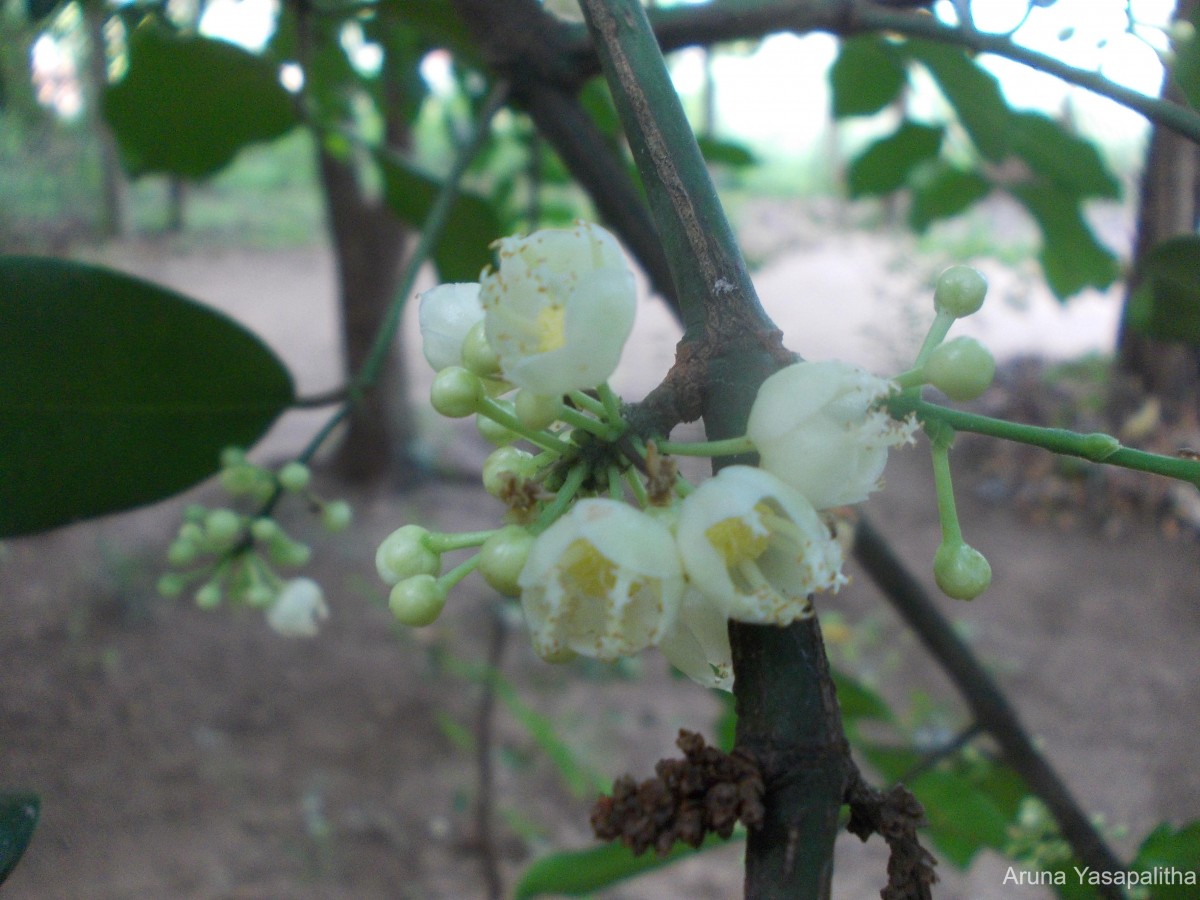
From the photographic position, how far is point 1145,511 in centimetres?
316

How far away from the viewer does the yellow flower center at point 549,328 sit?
17.9 inches

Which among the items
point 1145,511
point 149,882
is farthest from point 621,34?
point 1145,511

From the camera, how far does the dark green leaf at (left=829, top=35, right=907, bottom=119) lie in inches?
53.1

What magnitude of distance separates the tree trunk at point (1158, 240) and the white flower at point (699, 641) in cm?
294

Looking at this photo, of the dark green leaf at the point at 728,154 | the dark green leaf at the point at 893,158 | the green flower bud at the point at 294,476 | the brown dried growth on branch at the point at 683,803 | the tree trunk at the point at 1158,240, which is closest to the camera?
the brown dried growth on branch at the point at 683,803

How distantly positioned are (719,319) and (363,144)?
3.77ft

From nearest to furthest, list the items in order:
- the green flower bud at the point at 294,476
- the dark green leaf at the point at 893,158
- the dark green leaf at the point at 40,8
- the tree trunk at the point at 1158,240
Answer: the green flower bud at the point at 294,476 < the dark green leaf at the point at 40,8 < the dark green leaf at the point at 893,158 < the tree trunk at the point at 1158,240

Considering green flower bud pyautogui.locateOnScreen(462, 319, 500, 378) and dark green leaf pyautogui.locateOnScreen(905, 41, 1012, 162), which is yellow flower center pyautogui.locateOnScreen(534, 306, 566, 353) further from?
dark green leaf pyautogui.locateOnScreen(905, 41, 1012, 162)

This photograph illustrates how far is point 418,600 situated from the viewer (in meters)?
0.46

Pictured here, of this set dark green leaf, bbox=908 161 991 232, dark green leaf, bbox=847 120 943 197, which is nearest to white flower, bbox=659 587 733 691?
dark green leaf, bbox=847 120 943 197

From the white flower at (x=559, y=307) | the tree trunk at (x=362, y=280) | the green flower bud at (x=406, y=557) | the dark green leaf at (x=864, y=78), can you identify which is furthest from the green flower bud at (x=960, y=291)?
the tree trunk at (x=362, y=280)

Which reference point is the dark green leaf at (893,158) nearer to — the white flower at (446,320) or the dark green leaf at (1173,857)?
the dark green leaf at (1173,857)

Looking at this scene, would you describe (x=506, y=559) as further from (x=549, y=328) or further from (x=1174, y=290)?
(x=1174, y=290)

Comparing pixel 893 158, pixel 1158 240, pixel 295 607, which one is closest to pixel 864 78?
pixel 893 158
